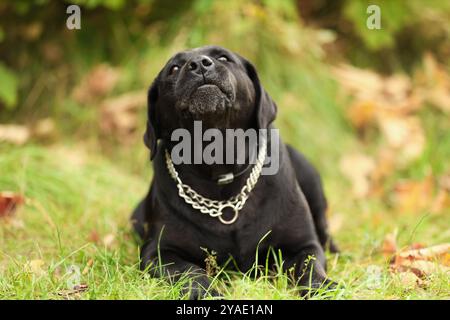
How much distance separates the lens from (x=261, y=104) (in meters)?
3.12

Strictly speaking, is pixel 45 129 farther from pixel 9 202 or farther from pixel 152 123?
pixel 152 123

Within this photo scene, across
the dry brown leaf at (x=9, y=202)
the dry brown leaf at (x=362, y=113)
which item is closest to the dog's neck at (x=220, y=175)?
the dry brown leaf at (x=9, y=202)

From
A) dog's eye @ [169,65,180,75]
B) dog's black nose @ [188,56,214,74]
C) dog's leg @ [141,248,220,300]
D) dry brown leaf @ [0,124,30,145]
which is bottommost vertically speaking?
dog's leg @ [141,248,220,300]

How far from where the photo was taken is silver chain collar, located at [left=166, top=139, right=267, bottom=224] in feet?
10.1

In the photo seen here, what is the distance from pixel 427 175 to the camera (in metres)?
4.97

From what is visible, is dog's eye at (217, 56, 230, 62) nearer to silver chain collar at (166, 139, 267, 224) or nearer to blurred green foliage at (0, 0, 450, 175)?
silver chain collar at (166, 139, 267, 224)

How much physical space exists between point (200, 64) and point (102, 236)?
128 cm

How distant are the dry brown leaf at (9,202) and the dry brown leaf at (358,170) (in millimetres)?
2317

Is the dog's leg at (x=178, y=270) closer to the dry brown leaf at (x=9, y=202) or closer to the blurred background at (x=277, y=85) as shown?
the dry brown leaf at (x=9, y=202)

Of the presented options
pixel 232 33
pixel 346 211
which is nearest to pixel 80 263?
pixel 346 211

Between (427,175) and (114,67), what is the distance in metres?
2.64

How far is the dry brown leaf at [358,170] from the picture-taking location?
16.5 ft

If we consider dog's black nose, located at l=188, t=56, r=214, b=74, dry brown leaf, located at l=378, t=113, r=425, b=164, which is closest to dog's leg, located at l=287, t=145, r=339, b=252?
dog's black nose, located at l=188, t=56, r=214, b=74

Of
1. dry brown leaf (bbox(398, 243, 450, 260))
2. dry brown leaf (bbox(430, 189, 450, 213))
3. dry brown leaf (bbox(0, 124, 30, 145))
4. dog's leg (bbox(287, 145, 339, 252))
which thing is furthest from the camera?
dry brown leaf (bbox(0, 124, 30, 145))
